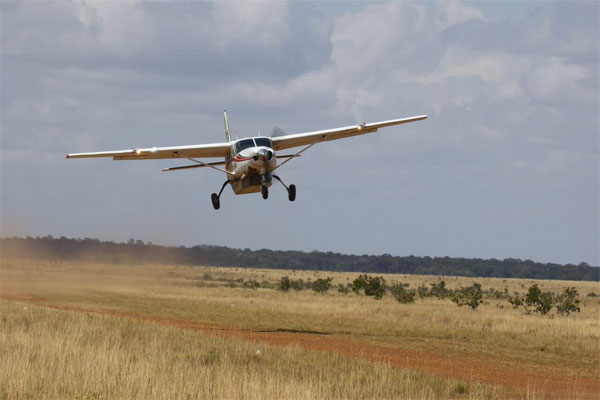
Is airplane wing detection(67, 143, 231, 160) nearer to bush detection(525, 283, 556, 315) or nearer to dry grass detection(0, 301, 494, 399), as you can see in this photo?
dry grass detection(0, 301, 494, 399)

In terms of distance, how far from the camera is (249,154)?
29750 millimetres

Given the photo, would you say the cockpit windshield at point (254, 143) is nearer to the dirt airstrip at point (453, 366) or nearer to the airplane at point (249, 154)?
the airplane at point (249, 154)

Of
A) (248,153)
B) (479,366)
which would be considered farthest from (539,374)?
(248,153)

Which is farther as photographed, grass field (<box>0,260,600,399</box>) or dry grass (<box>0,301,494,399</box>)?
grass field (<box>0,260,600,399</box>)

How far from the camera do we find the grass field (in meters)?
15.8

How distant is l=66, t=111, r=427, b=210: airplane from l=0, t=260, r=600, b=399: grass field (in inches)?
222

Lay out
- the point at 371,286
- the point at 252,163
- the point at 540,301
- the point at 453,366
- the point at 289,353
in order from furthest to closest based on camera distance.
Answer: the point at 371,286 < the point at 540,301 < the point at 252,163 < the point at 453,366 < the point at 289,353

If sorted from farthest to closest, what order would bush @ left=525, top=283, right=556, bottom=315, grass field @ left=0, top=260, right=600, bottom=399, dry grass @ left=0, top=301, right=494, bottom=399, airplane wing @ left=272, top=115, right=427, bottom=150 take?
bush @ left=525, top=283, right=556, bottom=315 → airplane wing @ left=272, top=115, right=427, bottom=150 → grass field @ left=0, top=260, right=600, bottom=399 → dry grass @ left=0, top=301, right=494, bottom=399

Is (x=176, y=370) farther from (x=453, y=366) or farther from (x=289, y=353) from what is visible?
(x=453, y=366)

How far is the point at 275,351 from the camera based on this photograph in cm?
2247

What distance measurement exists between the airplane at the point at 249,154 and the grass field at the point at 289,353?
563cm

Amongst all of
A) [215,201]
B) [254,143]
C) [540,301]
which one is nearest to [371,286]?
[540,301]

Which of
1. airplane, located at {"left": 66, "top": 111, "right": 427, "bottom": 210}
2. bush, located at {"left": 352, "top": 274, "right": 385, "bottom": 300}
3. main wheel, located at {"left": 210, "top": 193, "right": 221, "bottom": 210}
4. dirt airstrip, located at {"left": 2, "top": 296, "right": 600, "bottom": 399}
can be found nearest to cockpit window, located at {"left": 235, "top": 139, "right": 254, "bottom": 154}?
airplane, located at {"left": 66, "top": 111, "right": 427, "bottom": 210}

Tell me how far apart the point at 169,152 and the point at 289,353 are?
1417 cm
